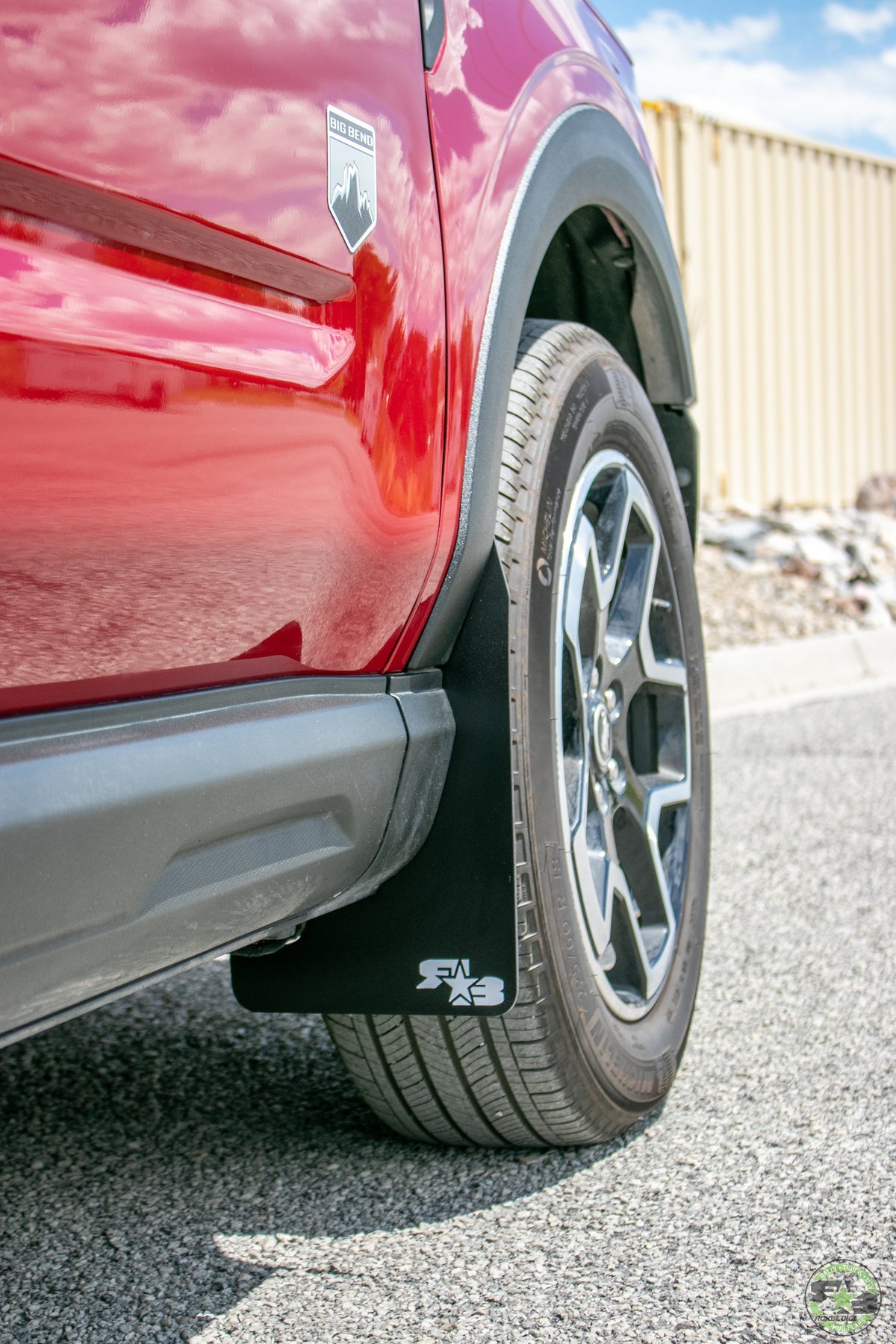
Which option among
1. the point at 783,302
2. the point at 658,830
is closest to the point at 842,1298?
the point at 658,830

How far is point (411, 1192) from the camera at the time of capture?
1.53 meters

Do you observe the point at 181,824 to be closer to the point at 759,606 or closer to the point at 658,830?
the point at 658,830

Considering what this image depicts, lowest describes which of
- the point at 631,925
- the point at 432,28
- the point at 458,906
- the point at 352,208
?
the point at 631,925

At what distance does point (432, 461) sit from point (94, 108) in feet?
1.60

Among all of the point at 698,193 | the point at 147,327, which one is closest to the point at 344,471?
the point at 147,327

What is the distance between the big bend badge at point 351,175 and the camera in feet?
3.69

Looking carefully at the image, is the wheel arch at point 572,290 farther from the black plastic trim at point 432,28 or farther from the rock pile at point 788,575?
the rock pile at point 788,575

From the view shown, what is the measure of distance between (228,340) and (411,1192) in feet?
3.32

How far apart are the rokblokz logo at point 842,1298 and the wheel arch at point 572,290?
0.73 m

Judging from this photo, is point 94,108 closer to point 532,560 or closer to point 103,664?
point 103,664

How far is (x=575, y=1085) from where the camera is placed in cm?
150

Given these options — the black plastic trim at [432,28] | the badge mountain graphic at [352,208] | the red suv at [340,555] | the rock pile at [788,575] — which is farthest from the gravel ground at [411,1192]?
the rock pile at [788,575]

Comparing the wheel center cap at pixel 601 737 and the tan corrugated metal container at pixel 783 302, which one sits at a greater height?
the tan corrugated metal container at pixel 783 302

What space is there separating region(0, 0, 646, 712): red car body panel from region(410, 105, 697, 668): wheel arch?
0.10 feet
